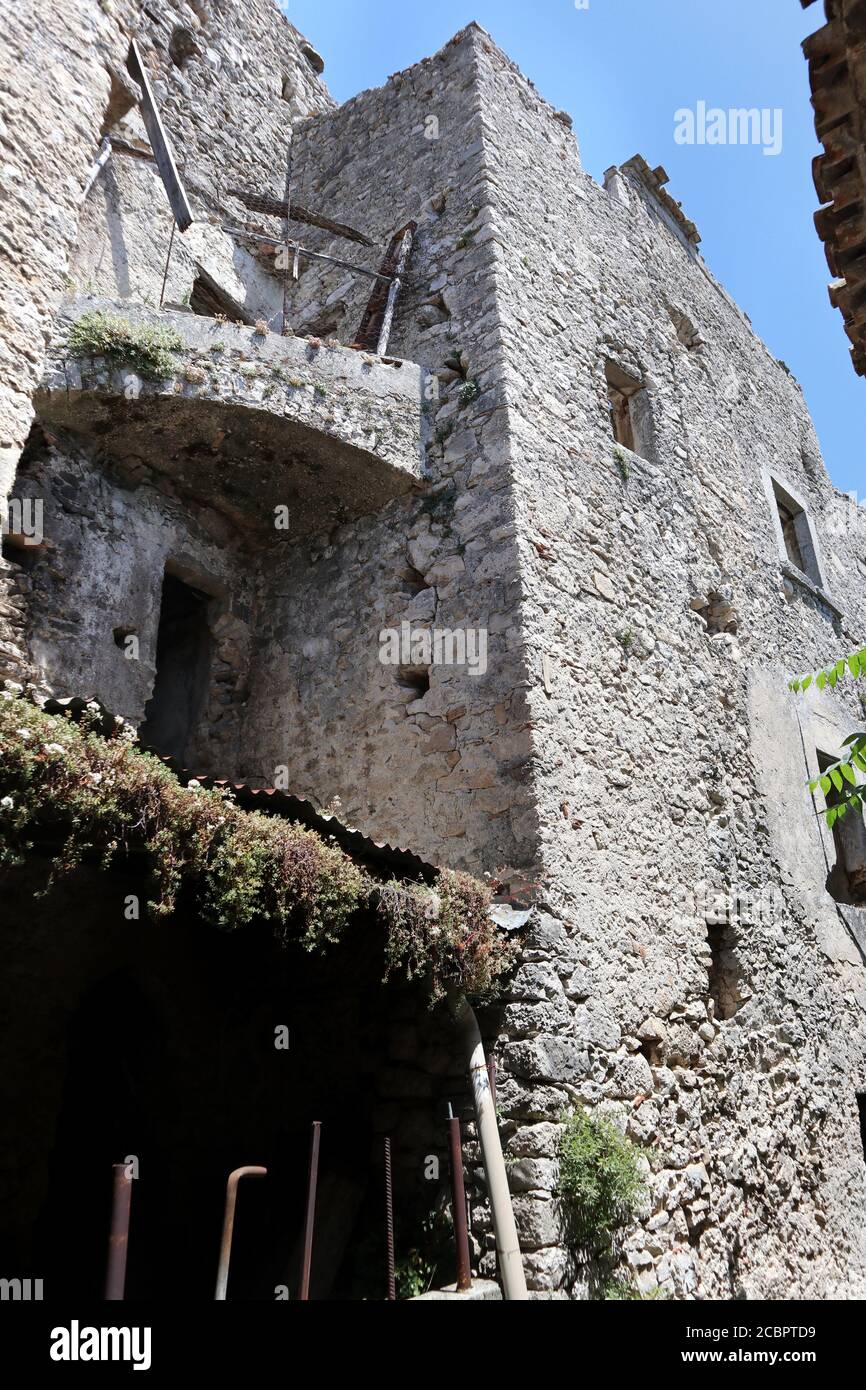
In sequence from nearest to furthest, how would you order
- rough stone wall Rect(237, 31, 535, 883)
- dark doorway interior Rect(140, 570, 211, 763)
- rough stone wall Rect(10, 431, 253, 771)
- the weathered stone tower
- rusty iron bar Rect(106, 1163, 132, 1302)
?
rusty iron bar Rect(106, 1163, 132, 1302), the weathered stone tower, rough stone wall Rect(237, 31, 535, 883), rough stone wall Rect(10, 431, 253, 771), dark doorway interior Rect(140, 570, 211, 763)

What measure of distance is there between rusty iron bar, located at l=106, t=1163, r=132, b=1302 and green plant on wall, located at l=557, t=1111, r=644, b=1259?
9.28ft

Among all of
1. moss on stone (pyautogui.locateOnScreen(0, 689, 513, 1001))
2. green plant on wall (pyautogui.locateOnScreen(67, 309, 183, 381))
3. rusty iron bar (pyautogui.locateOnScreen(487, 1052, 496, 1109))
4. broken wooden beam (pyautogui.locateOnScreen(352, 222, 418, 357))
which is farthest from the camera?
broken wooden beam (pyautogui.locateOnScreen(352, 222, 418, 357))

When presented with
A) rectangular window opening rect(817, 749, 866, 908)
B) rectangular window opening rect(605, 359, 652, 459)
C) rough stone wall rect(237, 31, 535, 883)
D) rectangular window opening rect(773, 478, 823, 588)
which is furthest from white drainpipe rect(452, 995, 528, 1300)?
rectangular window opening rect(773, 478, 823, 588)

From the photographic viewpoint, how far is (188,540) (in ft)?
25.1

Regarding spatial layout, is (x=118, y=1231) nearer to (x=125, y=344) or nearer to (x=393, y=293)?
(x=125, y=344)

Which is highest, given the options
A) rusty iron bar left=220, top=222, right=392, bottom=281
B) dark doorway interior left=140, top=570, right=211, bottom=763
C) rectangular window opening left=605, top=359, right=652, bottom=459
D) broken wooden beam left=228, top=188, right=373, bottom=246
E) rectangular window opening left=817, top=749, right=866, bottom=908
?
broken wooden beam left=228, top=188, right=373, bottom=246

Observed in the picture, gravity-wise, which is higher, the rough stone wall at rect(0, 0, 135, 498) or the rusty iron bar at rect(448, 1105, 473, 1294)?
the rough stone wall at rect(0, 0, 135, 498)

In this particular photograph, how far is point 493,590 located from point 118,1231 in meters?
4.63

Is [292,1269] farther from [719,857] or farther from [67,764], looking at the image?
[719,857]

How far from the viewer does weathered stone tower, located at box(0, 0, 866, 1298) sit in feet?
20.1

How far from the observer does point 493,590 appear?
6.62 metres

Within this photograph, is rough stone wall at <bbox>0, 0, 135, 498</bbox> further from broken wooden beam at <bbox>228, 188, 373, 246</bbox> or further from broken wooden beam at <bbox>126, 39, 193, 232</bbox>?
broken wooden beam at <bbox>228, 188, 373, 246</bbox>

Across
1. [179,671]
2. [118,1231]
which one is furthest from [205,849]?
[179,671]

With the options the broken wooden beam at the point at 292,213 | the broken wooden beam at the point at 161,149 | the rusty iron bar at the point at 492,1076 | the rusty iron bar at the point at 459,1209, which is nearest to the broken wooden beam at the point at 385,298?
the broken wooden beam at the point at 292,213
